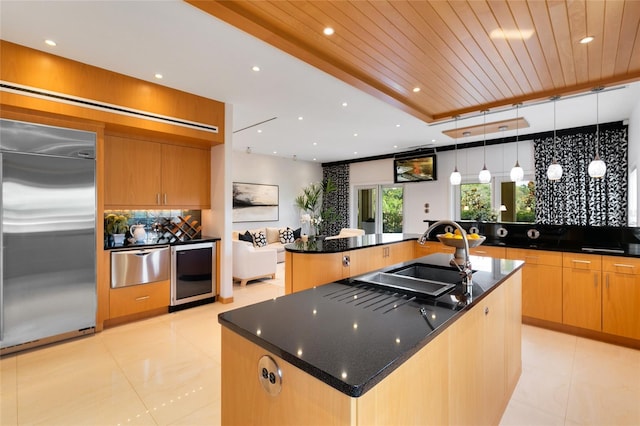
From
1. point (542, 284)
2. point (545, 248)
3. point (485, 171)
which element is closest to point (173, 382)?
point (542, 284)

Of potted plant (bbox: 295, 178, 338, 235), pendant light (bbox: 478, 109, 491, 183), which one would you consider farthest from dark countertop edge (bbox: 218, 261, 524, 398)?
potted plant (bbox: 295, 178, 338, 235)

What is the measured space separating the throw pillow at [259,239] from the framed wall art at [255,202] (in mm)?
654

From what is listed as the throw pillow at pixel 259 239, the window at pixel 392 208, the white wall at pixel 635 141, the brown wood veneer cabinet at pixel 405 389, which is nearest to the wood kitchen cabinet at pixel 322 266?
the brown wood veneer cabinet at pixel 405 389

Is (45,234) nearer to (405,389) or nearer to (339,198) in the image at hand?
(405,389)

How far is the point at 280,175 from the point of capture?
846 cm

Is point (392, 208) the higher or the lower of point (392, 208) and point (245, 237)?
the higher

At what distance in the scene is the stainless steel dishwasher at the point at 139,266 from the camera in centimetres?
347

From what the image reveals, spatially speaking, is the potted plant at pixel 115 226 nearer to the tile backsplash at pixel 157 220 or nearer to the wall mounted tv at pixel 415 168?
the tile backsplash at pixel 157 220

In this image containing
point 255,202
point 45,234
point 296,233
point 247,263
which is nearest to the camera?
point 45,234

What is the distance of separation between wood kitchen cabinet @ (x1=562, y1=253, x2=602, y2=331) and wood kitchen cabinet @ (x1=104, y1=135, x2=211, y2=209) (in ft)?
14.8

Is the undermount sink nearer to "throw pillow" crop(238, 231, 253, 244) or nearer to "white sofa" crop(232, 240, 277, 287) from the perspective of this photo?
"white sofa" crop(232, 240, 277, 287)

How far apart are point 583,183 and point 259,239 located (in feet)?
21.1

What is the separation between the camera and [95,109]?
3172 millimetres

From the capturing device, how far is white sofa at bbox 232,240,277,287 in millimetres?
5219
